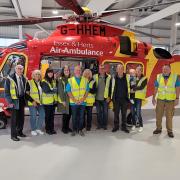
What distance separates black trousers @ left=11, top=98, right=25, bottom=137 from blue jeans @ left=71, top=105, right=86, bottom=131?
1.03 meters

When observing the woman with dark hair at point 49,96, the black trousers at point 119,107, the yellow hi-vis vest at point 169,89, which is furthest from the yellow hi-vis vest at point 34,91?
the yellow hi-vis vest at point 169,89

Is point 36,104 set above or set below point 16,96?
below

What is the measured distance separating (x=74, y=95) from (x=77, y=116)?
18.2 inches

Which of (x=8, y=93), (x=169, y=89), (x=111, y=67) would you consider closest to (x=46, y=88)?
(x=8, y=93)

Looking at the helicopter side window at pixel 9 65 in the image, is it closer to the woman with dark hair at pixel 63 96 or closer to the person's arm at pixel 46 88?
the person's arm at pixel 46 88

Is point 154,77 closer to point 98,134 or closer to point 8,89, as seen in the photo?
point 98,134

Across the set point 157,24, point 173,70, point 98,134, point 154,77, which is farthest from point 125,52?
point 157,24

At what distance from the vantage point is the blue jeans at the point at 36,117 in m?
5.09

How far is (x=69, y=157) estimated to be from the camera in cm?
395

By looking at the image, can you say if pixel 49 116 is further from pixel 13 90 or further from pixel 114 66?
pixel 114 66

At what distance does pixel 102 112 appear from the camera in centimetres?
551

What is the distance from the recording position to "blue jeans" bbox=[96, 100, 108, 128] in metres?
5.49

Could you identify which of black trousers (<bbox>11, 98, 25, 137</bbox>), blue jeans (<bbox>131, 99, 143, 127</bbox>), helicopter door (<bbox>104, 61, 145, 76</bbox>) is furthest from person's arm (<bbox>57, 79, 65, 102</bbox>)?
blue jeans (<bbox>131, 99, 143, 127</bbox>)

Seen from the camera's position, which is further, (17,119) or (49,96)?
(49,96)
